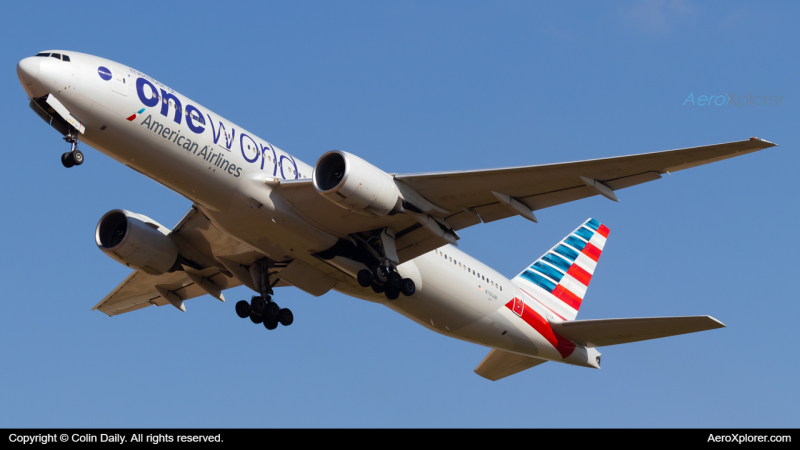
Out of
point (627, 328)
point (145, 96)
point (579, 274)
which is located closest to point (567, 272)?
point (579, 274)

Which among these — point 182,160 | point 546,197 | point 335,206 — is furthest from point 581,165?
point 182,160

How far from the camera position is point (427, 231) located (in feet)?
74.7

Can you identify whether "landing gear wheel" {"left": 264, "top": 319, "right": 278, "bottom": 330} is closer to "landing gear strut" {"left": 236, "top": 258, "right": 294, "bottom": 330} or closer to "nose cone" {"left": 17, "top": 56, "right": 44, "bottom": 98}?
"landing gear strut" {"left": 236, "top": 258, "right": 294, "bottom": 330}

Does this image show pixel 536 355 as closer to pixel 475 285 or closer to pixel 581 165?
pixel 475 285

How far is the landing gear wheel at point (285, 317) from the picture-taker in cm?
2511

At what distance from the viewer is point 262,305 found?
81.6ft

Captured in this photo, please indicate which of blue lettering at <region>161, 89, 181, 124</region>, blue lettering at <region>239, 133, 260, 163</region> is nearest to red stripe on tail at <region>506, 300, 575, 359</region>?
blue lettering at <region>239, 133, 260, 163</region>

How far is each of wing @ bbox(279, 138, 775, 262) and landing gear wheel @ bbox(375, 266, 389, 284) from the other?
922mm

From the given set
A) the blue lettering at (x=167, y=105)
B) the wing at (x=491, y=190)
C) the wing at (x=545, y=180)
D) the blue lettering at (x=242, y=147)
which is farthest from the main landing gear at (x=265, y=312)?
the blue lettering at (x=167, y=105)

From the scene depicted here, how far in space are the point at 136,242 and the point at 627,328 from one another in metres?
15.0

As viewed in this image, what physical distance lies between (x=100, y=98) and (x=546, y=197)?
11077 mm

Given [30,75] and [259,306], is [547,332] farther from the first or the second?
[30,75]

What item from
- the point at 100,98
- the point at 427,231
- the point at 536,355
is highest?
the point at 100,98

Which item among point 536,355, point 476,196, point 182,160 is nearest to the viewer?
point 182,160
